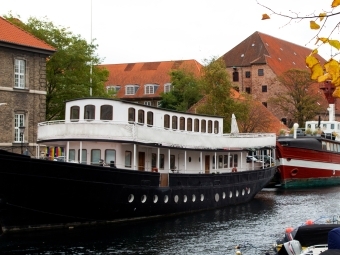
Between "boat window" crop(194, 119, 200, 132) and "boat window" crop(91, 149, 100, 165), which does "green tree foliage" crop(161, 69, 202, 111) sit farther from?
"boat window" crop(91, 149, 100, 165)

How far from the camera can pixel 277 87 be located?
84.0 meters

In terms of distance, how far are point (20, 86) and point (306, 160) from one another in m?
25.1

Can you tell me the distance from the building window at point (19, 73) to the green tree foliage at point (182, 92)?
3565 cm

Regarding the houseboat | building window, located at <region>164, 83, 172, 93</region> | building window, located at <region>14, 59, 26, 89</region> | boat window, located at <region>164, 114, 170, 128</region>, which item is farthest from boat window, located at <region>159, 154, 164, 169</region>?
building window, located at <region>164, 83, 172, 93</region>

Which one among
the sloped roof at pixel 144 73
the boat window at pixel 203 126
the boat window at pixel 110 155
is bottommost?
the boat window at pixel 110 155

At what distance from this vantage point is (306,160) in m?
52.6

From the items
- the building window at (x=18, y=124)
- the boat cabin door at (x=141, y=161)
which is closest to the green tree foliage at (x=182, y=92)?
the building window at (x=18, y=124)

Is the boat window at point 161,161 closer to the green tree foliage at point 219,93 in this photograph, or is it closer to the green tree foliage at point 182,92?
the green tree foliage at point 219,93

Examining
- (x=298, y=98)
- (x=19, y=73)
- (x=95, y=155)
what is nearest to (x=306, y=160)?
(x=298, y=98)

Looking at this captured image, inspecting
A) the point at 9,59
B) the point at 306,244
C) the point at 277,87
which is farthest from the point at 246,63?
the point at 306,244

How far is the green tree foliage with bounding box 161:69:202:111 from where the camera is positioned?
75188mm

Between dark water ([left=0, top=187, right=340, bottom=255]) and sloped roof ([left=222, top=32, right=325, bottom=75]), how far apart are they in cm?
5465

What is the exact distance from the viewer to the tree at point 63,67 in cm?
4922

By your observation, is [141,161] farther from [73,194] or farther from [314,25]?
[314,25]
